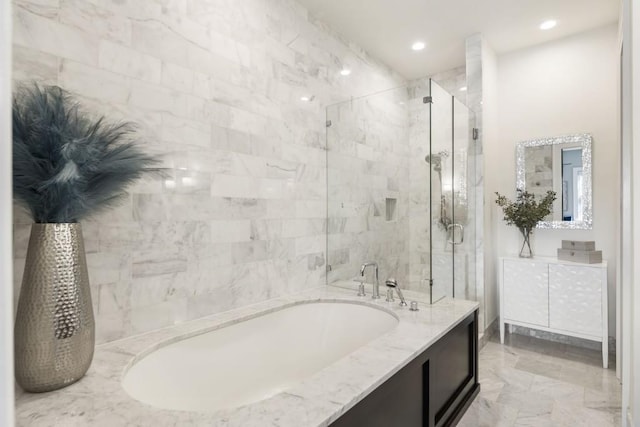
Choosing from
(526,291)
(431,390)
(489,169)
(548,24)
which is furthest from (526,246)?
(431,390)

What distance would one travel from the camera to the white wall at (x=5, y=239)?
436 mm

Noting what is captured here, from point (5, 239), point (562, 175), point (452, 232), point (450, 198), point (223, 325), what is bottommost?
point (223, 325)

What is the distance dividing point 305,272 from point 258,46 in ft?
5.62

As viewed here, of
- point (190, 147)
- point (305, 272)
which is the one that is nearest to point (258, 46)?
point (190, 147)

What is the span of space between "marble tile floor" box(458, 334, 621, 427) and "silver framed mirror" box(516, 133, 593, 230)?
1.23 m

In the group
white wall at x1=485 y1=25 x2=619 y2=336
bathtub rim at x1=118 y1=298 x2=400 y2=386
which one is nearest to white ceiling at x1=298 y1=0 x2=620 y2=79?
white wall at x1=485 y1=25 x2=619 y2=336

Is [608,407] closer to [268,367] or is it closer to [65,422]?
[268,367]

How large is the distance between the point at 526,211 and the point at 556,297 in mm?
837

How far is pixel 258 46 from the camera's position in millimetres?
2387

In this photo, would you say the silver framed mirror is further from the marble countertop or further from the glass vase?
the marble countertop

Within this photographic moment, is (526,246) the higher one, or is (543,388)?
(526,246)

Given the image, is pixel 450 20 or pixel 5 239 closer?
pixel 5 239

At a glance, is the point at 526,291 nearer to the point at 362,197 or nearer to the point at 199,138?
the point at 362,197

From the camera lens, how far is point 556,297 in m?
3.10
